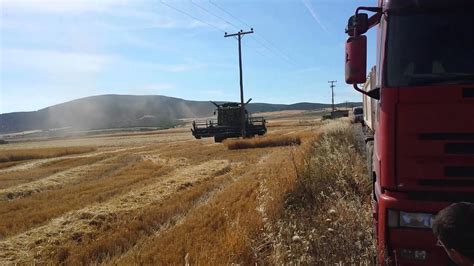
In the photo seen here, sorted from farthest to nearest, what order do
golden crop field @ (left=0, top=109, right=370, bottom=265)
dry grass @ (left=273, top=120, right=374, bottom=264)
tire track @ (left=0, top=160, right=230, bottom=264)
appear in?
tire track @ (left=0, top=160, right=230, bottom=264)
golden crop field @ (left=0, top=109, right=370, bottom=265)
dry grass @ (left=273, top=120, right=374, bottom=264)

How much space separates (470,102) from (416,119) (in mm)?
489

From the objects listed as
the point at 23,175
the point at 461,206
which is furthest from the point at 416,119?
the point at 23,175

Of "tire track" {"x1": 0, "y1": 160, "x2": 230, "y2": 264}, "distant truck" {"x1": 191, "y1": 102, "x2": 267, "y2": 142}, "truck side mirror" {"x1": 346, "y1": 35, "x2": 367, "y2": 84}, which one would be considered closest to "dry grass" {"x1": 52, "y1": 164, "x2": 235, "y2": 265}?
"tire track" {"x1": 0, "y1": 160, "x2": 230, "y2": 264}

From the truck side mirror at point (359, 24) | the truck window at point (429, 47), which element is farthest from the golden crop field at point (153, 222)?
the truck side mirror at point (359, 24)

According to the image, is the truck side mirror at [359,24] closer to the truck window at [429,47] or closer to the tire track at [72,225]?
the truck window at [429,47]

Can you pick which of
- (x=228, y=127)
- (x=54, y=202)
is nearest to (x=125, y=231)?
(x=54, y=202)

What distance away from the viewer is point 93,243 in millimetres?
8672

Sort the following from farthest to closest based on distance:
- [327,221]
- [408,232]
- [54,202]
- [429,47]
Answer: [54,202]
[327,221]
[429,47]
[408,232]

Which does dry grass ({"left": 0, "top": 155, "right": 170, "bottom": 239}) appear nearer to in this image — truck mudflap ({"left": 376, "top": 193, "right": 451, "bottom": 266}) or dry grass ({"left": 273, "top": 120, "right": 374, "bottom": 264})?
dry grass ({"left": 273, "top": 120, "right": 374, "bottom": 264})

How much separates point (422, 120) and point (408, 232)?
105 cm

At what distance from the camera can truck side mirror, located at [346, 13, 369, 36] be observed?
5285 millimetres

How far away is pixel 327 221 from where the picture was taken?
6520 mm

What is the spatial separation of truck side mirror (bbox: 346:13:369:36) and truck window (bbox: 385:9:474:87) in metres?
0.39

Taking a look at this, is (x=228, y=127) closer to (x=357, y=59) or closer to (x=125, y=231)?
(x=125, y=231)
